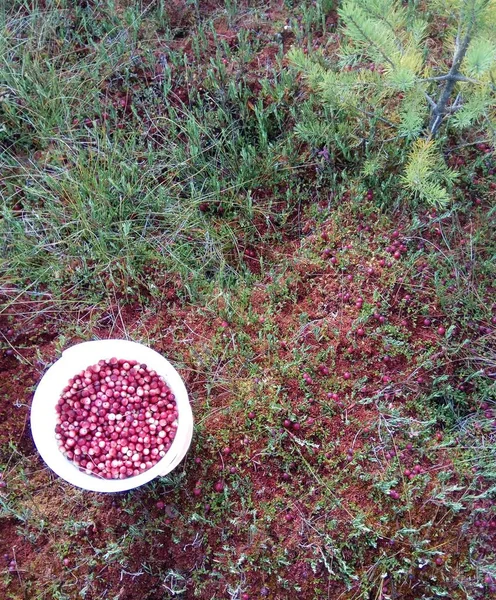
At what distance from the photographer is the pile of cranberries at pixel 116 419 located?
236 cm

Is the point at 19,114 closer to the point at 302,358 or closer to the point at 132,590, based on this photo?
the point at 302,358

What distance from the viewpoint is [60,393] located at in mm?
2457

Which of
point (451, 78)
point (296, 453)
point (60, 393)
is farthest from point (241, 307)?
point (451, 78)

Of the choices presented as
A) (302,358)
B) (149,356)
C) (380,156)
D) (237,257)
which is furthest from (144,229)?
(380,156)

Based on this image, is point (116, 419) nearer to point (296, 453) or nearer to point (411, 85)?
point (296, 453)

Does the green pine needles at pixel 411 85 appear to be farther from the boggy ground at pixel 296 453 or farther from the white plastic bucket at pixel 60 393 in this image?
the white plastic bucket at pixel 60 393

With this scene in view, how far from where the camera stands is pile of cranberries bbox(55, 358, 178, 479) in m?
2.36

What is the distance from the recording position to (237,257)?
9.78ft

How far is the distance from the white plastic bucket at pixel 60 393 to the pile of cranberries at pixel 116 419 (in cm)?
3

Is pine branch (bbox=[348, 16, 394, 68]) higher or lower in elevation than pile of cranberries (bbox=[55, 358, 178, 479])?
higher

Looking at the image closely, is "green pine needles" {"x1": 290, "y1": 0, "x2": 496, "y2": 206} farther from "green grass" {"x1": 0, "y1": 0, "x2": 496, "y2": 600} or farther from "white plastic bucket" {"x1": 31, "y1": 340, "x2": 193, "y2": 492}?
"white plastic bucket" {"x1": 31, "y1": 340, "x2": 193, "y2": 492}

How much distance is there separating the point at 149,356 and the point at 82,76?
1923 mm

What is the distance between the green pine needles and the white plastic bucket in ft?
4.84

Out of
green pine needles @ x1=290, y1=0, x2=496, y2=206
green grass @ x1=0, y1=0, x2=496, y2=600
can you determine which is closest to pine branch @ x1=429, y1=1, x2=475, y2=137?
green pine needles @ x1=290, y1=0, x2=496, y2=206
